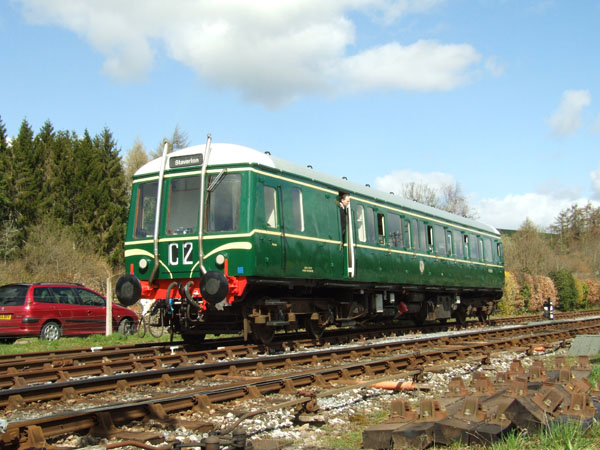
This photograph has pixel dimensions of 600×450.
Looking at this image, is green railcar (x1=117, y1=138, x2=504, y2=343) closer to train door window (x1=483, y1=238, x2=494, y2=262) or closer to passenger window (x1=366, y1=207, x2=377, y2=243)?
passenger window (x1=366, y1=207, x2=377, y2=243)

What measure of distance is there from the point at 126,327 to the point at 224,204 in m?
8.15

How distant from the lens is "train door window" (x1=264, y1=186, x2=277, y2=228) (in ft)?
37.0

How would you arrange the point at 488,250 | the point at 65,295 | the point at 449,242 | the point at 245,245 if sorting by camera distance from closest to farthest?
the point at 245,245, the point at 65,295, the point at 449,242, the point at 488,250

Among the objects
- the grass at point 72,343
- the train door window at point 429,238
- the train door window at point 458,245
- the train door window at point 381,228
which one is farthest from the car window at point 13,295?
the train door window at point 458,245

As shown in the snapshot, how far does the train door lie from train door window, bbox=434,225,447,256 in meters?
8.10

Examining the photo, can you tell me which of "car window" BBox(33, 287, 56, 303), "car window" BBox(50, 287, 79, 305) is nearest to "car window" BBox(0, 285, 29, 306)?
"car window" BBox(33, 287, 56, 303)

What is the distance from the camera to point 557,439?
4.71 m

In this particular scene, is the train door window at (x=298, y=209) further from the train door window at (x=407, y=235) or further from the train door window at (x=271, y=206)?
the train door window at (x=407, y=235)

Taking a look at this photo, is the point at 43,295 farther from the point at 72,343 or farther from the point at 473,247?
the point at 473,247

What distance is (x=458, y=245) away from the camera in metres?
20.1

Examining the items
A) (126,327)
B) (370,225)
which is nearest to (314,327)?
(370,225)

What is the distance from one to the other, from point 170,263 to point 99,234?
32.3m

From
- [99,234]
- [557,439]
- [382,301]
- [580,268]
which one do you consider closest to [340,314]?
[382,301]

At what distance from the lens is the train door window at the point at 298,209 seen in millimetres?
12023
